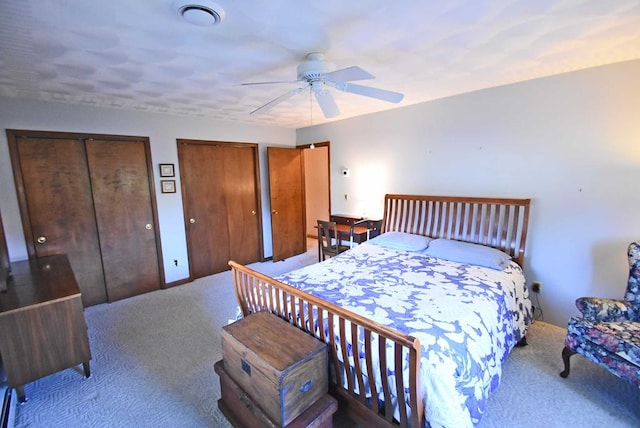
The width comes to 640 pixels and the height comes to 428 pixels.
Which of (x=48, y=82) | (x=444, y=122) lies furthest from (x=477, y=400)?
(x=48, y=82)

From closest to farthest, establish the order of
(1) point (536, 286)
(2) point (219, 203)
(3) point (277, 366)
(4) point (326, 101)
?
(3) point (277, 366)
(4) point (326, 101)
(1) point (536, 286)
(2) point (219, 203)

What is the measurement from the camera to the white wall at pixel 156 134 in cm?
300

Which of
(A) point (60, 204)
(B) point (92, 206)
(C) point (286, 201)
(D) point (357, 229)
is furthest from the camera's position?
(C) point (286, 201)

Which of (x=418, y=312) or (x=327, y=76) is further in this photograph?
(x=327, y=76)

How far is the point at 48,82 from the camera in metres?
2.53

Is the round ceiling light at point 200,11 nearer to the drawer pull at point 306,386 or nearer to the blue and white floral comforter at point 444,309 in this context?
the blue and white floral comforter at point 444,309

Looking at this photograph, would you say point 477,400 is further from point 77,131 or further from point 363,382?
point 77,131

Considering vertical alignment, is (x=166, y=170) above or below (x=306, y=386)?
above

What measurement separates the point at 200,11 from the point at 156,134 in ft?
9.61

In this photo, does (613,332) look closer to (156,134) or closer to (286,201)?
(286,201)

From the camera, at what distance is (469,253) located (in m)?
2.86

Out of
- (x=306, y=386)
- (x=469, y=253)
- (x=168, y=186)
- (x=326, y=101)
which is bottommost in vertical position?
(x=306, y=386)

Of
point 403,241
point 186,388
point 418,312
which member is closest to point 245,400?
point 186,388

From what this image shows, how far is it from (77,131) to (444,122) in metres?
4.45
